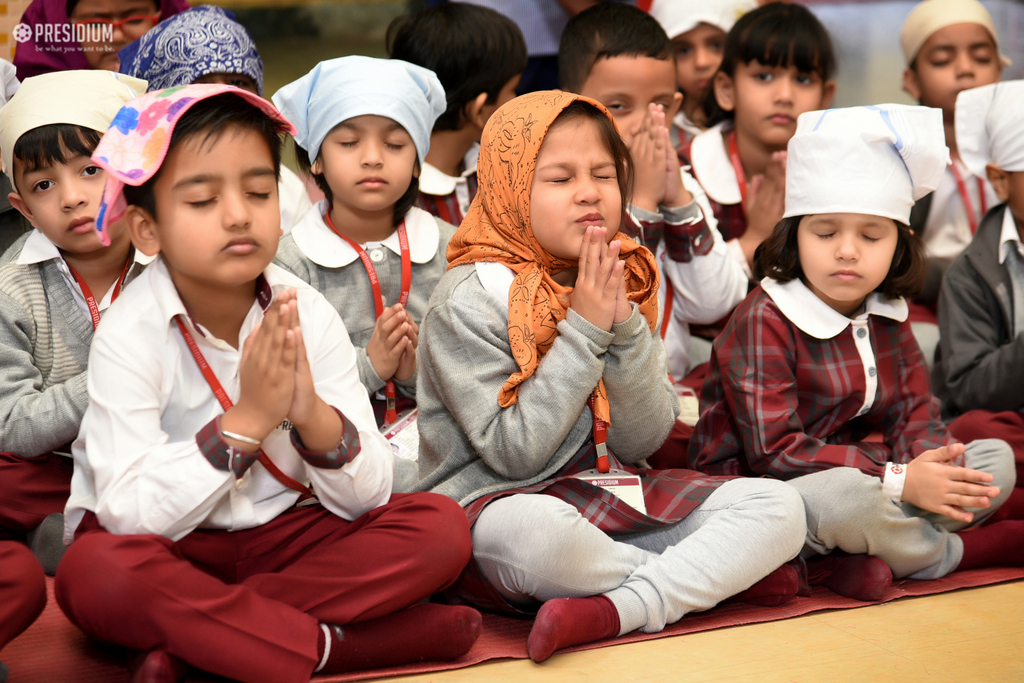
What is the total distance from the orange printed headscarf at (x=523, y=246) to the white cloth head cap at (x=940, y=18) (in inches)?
72.3

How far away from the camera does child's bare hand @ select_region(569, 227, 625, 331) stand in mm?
1649

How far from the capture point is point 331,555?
4.83 feet

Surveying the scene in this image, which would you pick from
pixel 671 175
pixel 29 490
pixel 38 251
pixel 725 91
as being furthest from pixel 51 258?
pixel 725 91

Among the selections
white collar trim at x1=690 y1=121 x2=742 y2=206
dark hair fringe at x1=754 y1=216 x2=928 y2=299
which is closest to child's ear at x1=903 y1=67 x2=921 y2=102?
white collar trim at x1=690 y1=121 x2=742 y2=206

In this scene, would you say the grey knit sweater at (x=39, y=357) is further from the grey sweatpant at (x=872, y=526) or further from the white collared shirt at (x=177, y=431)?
the grey sweatpant at (x=872, y=526)

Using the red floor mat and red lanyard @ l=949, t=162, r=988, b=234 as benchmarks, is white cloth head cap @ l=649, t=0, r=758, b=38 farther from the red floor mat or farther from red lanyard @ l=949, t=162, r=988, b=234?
the red floor mat

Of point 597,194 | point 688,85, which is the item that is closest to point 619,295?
point 597,194

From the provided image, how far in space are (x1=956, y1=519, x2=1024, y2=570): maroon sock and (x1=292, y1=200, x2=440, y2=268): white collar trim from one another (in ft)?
4.25

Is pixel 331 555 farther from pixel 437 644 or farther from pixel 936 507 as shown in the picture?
pixel 936 507

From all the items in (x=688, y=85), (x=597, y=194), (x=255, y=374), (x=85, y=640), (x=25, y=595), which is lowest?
(x=85, y=640)

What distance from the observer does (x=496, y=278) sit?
178 cm

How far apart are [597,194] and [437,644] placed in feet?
2.69

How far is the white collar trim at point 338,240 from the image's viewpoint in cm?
215

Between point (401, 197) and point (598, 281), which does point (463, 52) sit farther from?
point (598, 281)
